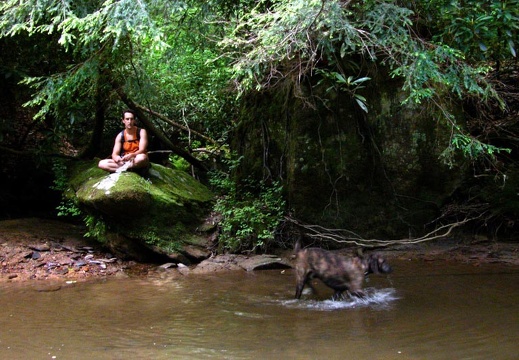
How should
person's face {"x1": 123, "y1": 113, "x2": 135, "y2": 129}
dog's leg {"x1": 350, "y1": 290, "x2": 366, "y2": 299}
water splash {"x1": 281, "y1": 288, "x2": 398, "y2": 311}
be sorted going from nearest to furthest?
water splash {"x1": 281, "y1": 288, "x2": 398, "y2": 311} < dog's leg {"x1": 350, "y1": 290, "x2": 366, "y2": 299} < person's face {"x1": 123, "y1": 113, "x2": 135, "y2": 129}

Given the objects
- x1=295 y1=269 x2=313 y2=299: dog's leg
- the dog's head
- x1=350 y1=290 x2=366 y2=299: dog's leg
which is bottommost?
x1=350 y1=290 x2=366 y2=299: dog's leg

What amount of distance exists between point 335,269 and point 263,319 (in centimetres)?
142

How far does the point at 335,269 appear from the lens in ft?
23.5

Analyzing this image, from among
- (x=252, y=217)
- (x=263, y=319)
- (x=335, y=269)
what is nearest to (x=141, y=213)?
(x=252, y=217)

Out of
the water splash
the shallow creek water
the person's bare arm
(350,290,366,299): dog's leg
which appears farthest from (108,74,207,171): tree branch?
(350,290,366,299): dog's leg

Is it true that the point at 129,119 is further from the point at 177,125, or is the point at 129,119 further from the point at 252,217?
the point at 177,125

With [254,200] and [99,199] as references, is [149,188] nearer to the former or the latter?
[99,199]

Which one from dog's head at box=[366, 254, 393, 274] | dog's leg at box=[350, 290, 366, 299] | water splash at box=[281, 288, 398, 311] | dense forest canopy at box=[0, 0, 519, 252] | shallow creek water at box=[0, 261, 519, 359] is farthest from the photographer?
dog's head at box=[366, 254, 393, 274]

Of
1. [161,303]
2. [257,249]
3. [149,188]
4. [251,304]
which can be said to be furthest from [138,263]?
[251,304]

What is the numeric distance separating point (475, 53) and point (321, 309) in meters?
3.64

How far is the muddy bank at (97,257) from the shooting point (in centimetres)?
909

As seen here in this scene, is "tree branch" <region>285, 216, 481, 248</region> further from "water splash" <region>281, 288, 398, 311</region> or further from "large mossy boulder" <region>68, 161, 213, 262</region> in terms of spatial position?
"water splash" <region>281, 288, 398, 311</region>

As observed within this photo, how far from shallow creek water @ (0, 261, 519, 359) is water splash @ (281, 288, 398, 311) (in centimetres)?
1

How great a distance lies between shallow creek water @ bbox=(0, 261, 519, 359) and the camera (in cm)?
507
